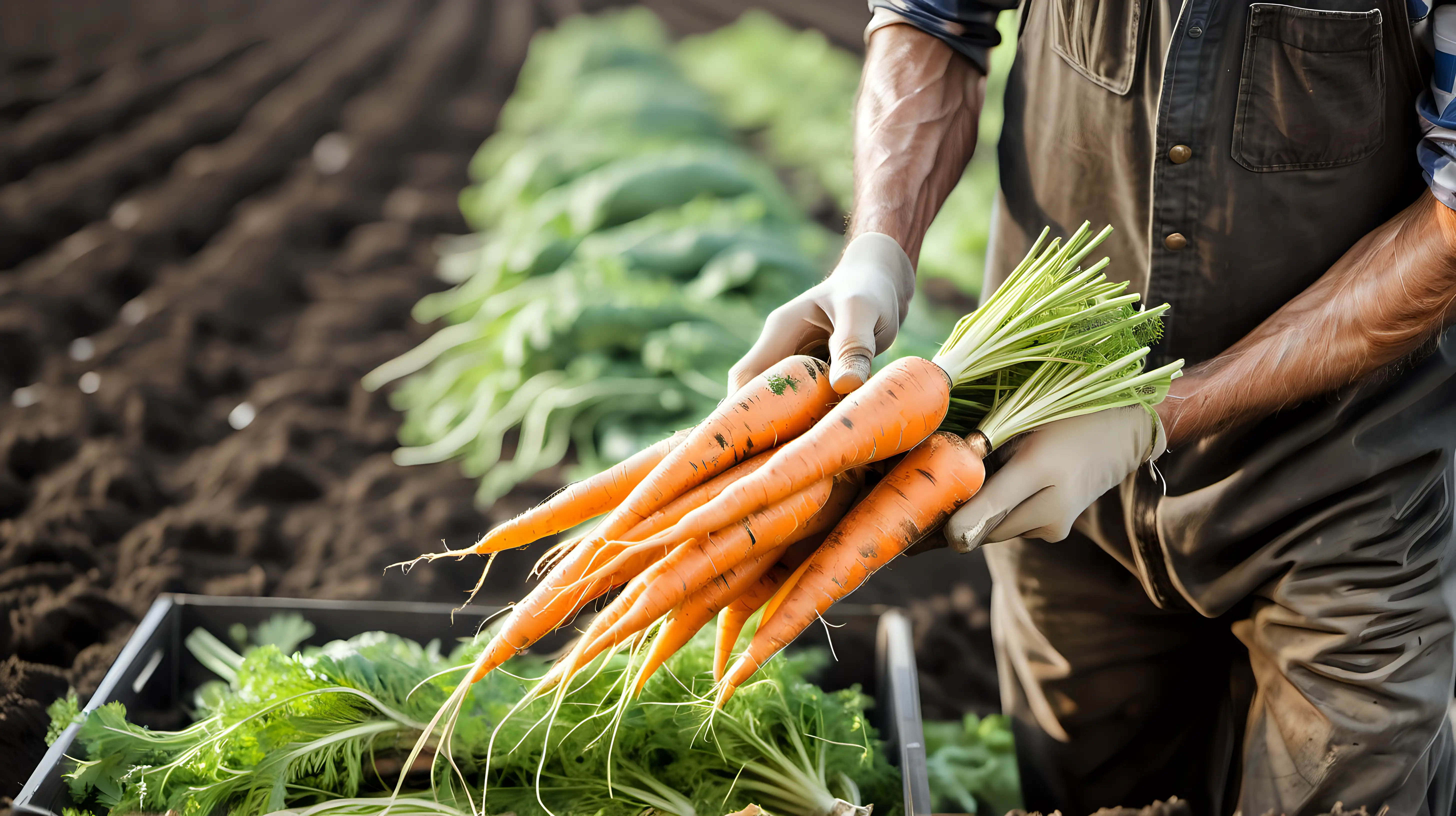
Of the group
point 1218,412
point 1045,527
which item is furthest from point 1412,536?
point 1045,527

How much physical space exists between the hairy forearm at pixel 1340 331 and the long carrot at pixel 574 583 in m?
0.69

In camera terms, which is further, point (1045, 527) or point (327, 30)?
point (327, 30)

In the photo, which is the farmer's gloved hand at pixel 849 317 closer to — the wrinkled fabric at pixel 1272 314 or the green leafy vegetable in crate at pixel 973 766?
the wrinkled fabric at pixel 1272 314

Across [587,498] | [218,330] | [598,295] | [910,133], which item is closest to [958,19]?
[910,133]

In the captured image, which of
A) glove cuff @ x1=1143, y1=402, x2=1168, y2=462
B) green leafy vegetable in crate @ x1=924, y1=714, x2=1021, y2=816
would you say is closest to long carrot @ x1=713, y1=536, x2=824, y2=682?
glove cuff @ x1=1143, y1=402, x2=1168, y2=462

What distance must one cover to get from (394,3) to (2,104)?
3.10m

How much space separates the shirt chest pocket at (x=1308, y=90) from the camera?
150 centimetres

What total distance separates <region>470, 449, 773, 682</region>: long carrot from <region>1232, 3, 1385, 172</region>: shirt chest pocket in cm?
87

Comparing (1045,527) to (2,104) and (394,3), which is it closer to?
(2,104)

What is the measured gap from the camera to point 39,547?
291 centimetres

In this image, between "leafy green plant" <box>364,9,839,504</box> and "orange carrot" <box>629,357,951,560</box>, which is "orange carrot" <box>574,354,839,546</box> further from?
"leafy green plant" <box>364,9,839,504</box>

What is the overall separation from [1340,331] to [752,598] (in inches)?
37.5

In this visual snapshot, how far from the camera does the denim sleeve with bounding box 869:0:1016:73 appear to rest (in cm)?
180

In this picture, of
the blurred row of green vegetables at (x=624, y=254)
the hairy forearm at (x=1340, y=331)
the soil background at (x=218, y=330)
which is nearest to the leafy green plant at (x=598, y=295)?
the blurred row of green vegetables at (x=624, y=254)
